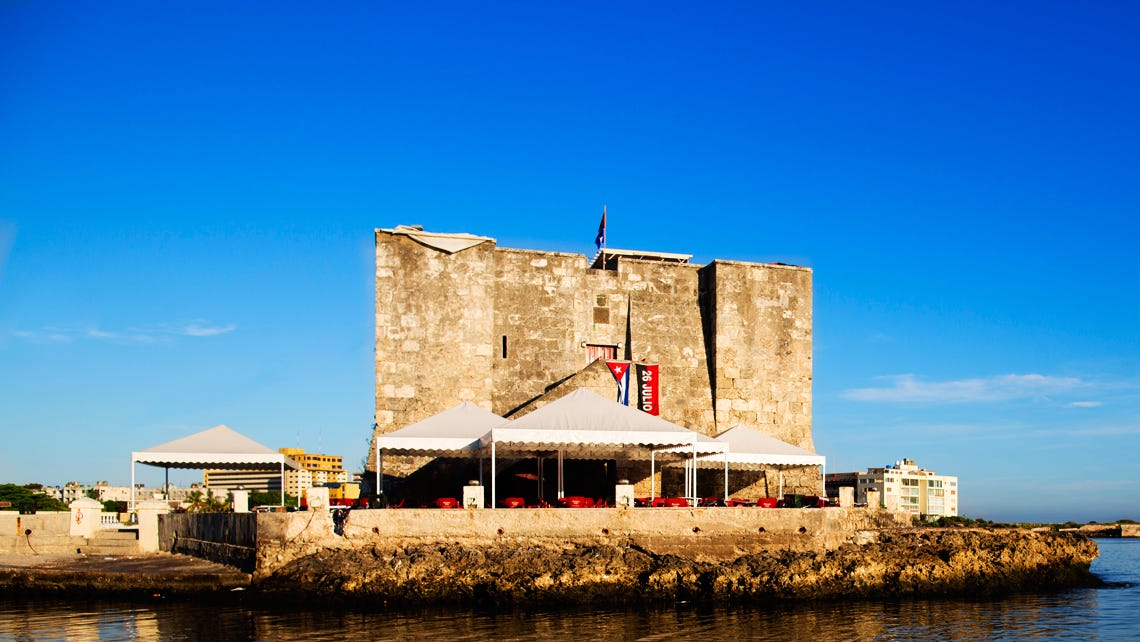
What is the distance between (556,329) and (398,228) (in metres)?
5.76

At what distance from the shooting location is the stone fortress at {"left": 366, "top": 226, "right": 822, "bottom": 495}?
30.2 m

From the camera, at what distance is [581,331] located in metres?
→ 32.0

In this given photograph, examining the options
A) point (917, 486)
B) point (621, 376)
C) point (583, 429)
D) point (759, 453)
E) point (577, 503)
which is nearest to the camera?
point (583, 429)

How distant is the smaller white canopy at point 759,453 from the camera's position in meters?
27.1

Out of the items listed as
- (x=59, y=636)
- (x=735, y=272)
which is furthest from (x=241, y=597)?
(x=735, y=272)

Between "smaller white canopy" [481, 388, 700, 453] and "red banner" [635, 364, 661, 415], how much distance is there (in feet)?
26.2

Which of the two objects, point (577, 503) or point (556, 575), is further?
point (577, 503)

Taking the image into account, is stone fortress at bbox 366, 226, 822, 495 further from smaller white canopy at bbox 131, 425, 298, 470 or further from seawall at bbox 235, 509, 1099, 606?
seawall at bbox 235, 509, 1099, 606

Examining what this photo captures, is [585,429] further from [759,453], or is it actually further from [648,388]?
[648,388]

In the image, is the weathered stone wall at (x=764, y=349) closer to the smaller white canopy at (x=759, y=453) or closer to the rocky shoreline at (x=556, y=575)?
the smaller white canopy at (x=759, y=453)

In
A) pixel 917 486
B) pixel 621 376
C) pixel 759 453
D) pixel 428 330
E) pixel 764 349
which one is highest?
pixel 428 330

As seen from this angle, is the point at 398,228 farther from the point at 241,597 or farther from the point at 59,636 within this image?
the point at 59,636

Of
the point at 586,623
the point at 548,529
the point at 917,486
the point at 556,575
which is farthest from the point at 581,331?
the point at 917,486

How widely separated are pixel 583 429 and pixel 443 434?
387cm
